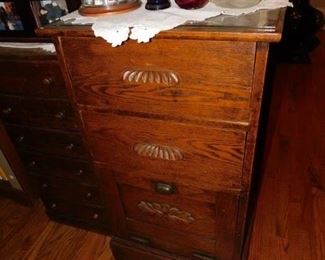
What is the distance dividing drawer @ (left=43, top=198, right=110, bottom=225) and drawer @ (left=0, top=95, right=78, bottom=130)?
1.33 ft

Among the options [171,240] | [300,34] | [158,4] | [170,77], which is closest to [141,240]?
[171,240]

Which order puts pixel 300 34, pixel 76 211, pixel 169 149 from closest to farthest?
pixel 169 149 < pixel 76 211 < pixel 300 34

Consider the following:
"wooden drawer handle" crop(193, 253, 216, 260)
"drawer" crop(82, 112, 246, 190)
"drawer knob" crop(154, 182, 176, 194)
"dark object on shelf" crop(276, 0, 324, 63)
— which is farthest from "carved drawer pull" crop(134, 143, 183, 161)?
"dark object on shelf" crop(276, 0, 324, 63)

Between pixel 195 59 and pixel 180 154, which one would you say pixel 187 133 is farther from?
pixel 195 59

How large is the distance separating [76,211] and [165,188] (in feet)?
2.04

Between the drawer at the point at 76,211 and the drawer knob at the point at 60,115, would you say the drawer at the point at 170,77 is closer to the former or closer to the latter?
the drawer knob at the point at 60,115

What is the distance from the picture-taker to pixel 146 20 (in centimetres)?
58

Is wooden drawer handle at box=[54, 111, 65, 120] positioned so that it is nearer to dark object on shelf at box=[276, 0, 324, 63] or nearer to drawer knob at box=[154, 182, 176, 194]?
drawer knob at box=[154, 182, 176, 194]

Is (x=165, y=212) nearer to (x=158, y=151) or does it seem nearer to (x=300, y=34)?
(x=158, y=151)

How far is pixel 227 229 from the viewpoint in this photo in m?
0.82

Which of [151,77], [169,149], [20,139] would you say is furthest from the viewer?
[20,139]

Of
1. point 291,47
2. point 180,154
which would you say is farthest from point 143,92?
point 291,47

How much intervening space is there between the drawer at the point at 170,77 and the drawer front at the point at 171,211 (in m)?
0.30

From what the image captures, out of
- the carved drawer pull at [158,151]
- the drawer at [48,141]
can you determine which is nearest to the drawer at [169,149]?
the carved drawer pull at [158,151]
